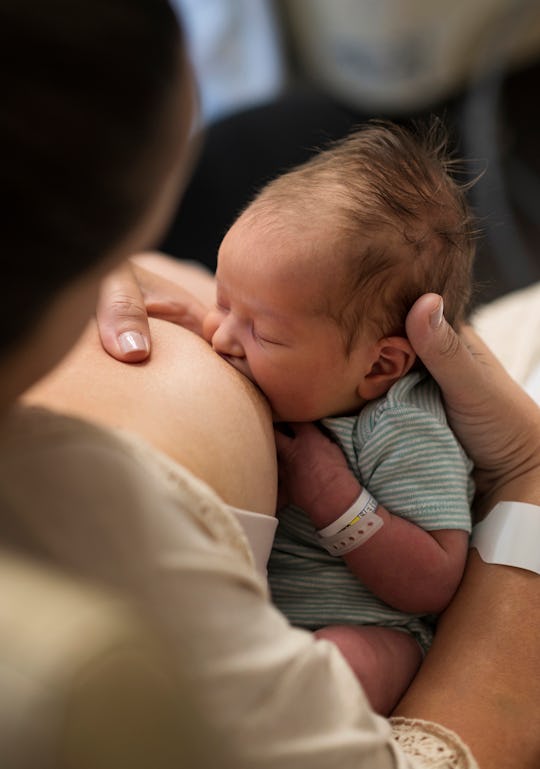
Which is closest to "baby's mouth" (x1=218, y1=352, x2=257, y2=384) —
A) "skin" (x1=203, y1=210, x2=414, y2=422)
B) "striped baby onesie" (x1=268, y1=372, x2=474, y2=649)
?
"skin" (x1=203, y1=210, x2=414, y2=422)

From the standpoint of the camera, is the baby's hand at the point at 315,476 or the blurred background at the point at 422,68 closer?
the baby's hand at the point at 315,476

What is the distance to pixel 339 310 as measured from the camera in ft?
3.30

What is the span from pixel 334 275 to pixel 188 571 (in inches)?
17.0

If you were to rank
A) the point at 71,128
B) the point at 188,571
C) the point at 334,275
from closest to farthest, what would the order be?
the point at 71,128 < the point at 188,571 < the point at 334,275

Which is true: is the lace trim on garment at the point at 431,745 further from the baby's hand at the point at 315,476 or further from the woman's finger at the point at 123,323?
the woman's finger at the point at 123,323

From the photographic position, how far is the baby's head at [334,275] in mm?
994

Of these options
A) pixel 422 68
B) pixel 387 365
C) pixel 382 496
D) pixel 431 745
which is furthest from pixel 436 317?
pixel 422 68

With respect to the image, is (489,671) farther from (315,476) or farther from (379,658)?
(315,476)

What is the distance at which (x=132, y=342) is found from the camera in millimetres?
953

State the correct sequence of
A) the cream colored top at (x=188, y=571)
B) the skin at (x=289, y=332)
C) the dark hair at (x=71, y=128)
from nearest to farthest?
the dark hair at (x=71, y=128)
the cream colored top at (x=188, y=571)
the skin at (x=289, y=332)

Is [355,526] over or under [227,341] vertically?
under

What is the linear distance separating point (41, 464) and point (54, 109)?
9.8 inches

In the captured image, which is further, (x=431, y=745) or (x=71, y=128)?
(x=431, y=745)

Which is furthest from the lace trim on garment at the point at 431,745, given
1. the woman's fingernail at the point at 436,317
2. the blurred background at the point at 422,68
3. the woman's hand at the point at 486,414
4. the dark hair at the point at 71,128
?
the blurred background at the point at 422,68
